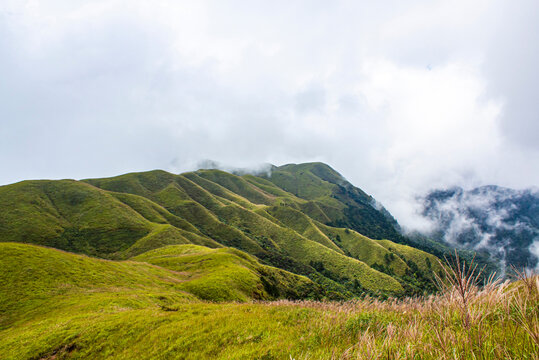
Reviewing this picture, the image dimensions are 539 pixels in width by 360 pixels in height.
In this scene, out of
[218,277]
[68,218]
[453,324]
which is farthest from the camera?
[68,218]

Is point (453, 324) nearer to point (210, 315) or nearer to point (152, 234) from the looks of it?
point (210, 315)

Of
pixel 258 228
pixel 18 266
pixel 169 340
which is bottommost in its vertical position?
pixel 18 266

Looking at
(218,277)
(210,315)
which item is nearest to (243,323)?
(210,315)

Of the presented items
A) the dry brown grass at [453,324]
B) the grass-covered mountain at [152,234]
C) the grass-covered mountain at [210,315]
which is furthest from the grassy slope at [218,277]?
the grass-covered mountain at [152,234]

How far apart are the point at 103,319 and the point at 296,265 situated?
144 metres

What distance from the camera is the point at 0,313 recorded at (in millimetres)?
23156

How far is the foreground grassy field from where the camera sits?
11.8ft

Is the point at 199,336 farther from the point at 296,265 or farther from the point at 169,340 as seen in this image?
the point at 296,265

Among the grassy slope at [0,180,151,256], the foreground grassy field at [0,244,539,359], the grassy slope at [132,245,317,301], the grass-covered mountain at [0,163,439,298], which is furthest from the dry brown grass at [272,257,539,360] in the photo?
the grassy slope at [0,180,151,256]

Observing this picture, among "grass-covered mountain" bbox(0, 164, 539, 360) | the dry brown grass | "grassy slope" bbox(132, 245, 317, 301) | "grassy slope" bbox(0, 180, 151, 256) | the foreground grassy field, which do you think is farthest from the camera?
"grassy slope" bbox(0, 180, 151, 256)

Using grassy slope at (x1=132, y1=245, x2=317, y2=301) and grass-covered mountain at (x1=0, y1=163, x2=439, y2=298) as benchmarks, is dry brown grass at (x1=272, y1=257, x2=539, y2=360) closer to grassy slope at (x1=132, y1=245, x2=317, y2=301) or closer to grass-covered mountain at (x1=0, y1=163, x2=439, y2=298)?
grassy slope at (x1=132, y1=245, x2=317, y2=301)

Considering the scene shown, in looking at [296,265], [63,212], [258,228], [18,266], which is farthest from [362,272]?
[63,212]

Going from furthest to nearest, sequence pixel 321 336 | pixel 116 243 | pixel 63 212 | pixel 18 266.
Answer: pixel 63 212
pixel 116 243
pixel 18 266
pixel 321 336

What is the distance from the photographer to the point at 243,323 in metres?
10.3
